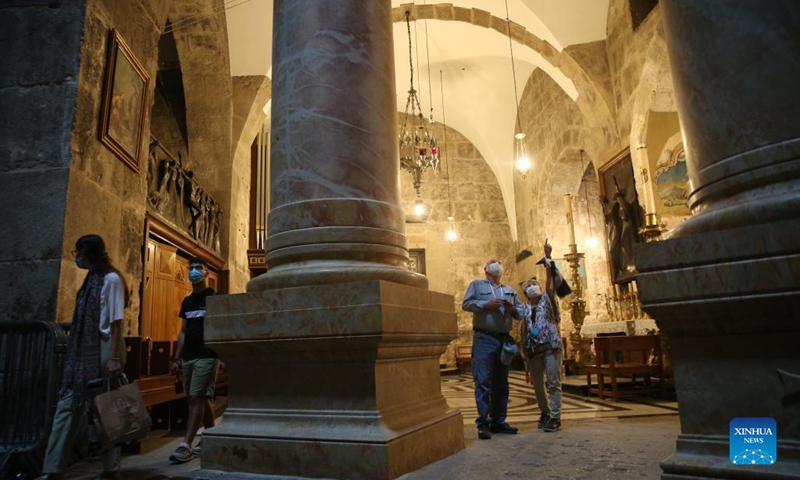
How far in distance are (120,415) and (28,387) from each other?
1035mm

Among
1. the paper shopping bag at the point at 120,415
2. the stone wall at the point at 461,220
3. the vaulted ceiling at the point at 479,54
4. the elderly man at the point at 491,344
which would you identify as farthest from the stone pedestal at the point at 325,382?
the stone wall at the point at 461,220

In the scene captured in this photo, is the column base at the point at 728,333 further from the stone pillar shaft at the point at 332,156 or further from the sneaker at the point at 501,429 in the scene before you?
the sneaker at the point at 501,429

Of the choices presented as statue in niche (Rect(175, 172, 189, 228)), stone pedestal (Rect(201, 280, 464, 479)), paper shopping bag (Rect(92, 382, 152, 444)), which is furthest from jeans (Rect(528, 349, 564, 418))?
statue in niche (Rect(175, 172, 189, 228))

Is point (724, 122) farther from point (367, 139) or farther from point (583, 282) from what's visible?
point (583, 282)

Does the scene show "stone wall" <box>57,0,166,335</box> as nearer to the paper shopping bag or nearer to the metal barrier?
the metal barrier

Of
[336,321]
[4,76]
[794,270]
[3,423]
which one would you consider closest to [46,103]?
[4,76]

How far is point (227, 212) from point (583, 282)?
24.4 feet

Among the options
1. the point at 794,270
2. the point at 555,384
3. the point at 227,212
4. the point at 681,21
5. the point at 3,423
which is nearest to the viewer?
the point at 794,270

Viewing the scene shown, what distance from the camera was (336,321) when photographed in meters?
2.33

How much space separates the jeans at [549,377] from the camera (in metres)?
3.98

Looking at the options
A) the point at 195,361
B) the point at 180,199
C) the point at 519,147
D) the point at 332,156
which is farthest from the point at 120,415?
the point at 519,147

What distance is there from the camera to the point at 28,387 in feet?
10.3

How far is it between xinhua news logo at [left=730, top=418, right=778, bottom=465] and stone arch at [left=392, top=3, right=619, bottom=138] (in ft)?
26.6

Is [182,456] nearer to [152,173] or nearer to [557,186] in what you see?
[152,173]
